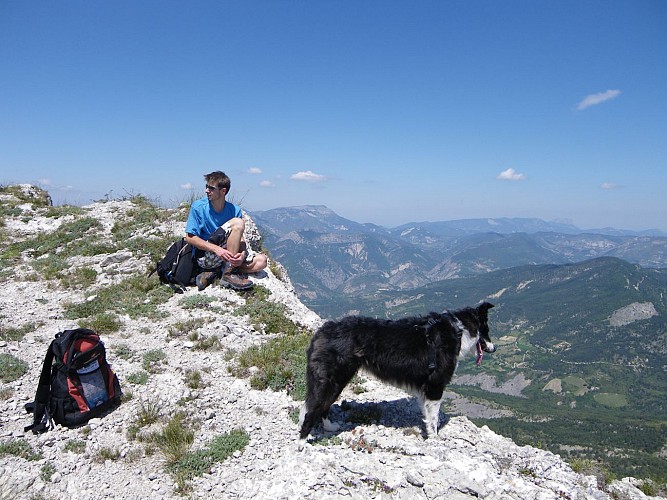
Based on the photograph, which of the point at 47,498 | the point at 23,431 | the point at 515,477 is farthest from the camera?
the point at 23,431

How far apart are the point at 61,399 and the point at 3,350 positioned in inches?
124

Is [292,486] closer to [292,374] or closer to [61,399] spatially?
[292,374]

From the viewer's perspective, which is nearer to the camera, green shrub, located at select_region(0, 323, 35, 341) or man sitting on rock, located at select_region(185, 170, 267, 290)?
green shrub, located at select_region(0, 323, 35, 341)

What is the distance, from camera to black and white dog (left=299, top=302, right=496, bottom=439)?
5840mm

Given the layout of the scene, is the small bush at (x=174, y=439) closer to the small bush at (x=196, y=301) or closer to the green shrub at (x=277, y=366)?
the green shrub at (x=277, y=366)

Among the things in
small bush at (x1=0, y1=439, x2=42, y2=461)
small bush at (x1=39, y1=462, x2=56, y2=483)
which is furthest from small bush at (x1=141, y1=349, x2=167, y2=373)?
small bush at (x1=39, y1=462, x2=56, y2=483)

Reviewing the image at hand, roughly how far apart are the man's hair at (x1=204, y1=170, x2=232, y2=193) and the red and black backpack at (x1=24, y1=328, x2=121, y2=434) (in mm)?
5035

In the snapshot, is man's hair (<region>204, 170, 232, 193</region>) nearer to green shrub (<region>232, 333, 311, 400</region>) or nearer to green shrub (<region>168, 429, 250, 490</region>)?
green shrub (<region>232, 333, 311, 400</region>)

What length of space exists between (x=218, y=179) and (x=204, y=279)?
3.06 meters

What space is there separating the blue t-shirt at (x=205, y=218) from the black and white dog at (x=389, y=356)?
6.23 metres

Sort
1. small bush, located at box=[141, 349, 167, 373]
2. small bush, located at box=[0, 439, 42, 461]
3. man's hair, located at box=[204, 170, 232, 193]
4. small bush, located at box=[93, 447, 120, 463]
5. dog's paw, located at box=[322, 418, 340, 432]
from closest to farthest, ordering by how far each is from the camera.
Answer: small bush, located at box=[0, 439, 42, 461] → small bush, located at box=[93, 447, 120, 463] → dog's paw, located at box=[322, 418, 340, 432] → small bush, located at box=[141, 349, 167, 373] → man's hair, located at box=[204, 170, 232, 193]

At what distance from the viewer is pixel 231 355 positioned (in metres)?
8.42

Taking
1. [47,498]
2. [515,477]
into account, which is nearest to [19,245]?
[47,498]

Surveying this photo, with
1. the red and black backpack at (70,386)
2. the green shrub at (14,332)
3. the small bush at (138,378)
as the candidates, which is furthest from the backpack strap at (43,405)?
the green shrub at (14,332)
